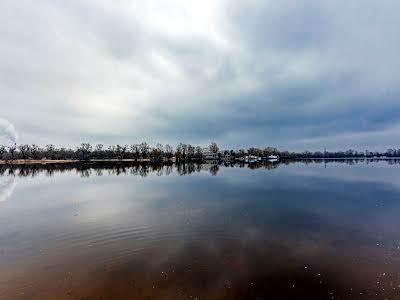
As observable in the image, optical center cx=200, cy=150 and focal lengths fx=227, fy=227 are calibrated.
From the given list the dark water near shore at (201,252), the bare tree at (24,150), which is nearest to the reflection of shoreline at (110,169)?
the dark water near shore at (201,252)

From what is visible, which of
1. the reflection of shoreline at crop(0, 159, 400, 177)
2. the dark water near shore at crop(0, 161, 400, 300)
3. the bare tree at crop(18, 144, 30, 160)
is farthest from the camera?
the bare tree at crop(18, 144, 30, 160)

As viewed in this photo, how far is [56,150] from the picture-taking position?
16725 centimetres

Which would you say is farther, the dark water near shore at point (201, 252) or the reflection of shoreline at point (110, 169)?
the reflection of shoreline at point (110, 169)

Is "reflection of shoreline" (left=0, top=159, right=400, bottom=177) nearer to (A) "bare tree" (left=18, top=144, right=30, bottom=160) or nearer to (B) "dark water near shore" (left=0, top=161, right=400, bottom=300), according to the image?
(B) "dark water near shore" (left=0, top=161, right=400, bottom=300)

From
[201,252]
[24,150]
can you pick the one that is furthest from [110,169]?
[24,150]

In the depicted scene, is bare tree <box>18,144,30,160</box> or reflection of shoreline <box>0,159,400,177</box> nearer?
reflection of shoreline <box>0,159,400,177</box>

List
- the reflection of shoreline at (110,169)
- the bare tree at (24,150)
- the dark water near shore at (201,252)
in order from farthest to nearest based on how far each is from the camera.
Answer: the bare tree at (24,150) < the reflection of shoreline at (110,169) < the dark water near shore at (201,252)

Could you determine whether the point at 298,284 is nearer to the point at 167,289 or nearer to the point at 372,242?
the point at 167,289


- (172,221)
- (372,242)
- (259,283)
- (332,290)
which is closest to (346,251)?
(372,242)

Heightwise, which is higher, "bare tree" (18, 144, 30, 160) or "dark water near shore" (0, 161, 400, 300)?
"bare tree" (18, 144, 30, 160)

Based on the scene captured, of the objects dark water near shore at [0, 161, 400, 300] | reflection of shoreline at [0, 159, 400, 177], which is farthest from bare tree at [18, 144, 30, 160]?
dark water near shore at [0, 161, 400, 300]

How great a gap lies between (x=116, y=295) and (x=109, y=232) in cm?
689

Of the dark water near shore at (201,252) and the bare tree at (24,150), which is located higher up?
the bare tree at (24,150)

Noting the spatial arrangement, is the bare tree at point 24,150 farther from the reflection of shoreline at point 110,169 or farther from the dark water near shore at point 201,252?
the dark water near shore at point 201,252
